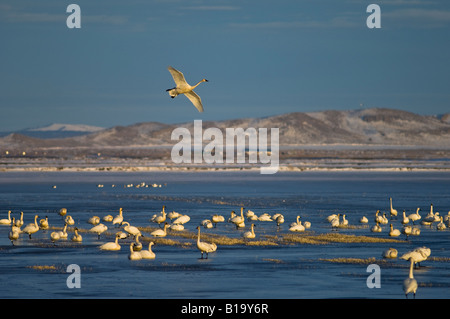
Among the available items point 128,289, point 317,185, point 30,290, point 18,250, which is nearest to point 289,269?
point 128,289

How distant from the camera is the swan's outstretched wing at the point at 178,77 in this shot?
2314 cm

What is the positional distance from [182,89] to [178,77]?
0.59 metres

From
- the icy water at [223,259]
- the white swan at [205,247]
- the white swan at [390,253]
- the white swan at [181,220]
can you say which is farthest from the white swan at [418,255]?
the white swan at [181,220]

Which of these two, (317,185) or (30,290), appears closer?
(30,290)

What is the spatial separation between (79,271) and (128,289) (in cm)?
251

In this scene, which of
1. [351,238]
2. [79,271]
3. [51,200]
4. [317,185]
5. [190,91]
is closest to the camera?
[79,271]

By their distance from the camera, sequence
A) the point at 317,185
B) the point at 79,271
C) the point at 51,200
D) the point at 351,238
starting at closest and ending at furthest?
the point at 79,271 → the point at 351,238 → the point at 51,200 → the point at 317,185

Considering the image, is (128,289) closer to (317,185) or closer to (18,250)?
(18,250)

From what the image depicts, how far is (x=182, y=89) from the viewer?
23.9m

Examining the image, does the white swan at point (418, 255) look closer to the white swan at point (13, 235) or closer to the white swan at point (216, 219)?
the white swan at point (216, 219)

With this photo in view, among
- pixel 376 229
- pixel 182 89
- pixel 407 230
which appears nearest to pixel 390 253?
pixel 407 230

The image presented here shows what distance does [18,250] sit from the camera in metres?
24.9

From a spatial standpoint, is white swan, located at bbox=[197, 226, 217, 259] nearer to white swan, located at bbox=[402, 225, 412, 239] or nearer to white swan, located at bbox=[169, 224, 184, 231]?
white swan, located at bbox=[169, 224, 184, 231]
